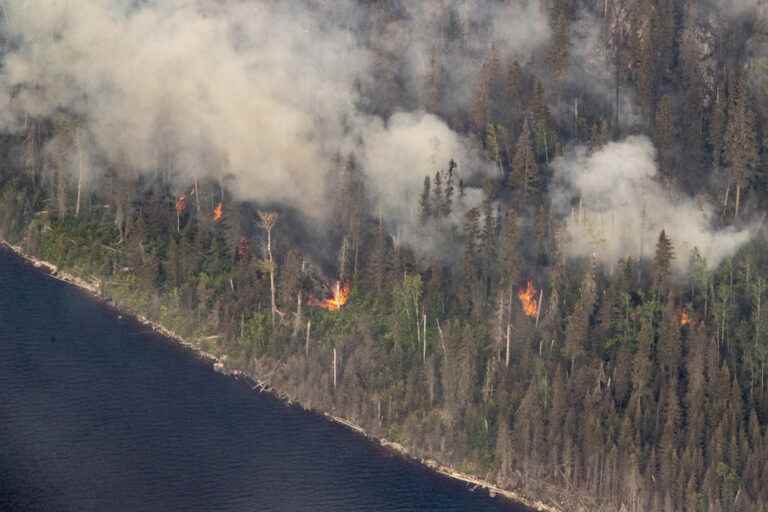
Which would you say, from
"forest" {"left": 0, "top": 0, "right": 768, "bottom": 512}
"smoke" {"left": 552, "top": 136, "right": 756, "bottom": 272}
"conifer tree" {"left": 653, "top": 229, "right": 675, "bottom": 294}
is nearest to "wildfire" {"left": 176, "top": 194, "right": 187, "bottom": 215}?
"forest" {"left": 0, "top": 0, "right": 768, "bottom": 512}

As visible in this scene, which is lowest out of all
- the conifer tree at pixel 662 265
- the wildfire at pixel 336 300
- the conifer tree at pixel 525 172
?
the wildfire at pixel 336 300

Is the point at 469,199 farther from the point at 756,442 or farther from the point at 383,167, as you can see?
the point at 756,442

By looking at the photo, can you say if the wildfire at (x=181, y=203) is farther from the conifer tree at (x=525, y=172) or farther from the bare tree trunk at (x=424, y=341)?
the conifer tree at (x=525, y=172)

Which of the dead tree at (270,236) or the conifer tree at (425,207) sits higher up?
the conifer tree at (425,207)

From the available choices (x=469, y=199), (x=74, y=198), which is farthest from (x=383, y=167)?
(x=74, y=198)

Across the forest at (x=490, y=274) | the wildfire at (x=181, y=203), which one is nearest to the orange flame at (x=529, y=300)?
the forest at (x=490, y=274)

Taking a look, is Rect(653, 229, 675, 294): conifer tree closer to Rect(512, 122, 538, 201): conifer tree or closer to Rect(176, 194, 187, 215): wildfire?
Rect(512, 122, 538, 201): conifer tree

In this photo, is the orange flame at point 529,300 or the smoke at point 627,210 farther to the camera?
the smoke at point 627,210
